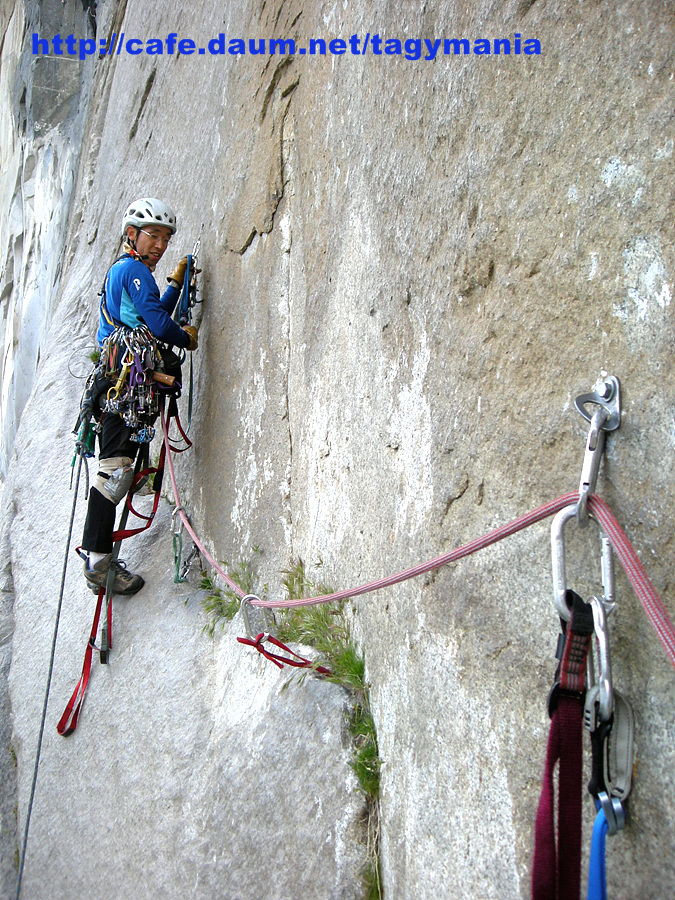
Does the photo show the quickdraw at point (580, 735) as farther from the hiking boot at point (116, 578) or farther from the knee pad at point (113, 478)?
the hiking boot at point (116, 578)

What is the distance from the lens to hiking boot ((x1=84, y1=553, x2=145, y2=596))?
3.44 metres

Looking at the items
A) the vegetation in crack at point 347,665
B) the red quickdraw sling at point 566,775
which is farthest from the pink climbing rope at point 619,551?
the vegetation in crack at point 347,665

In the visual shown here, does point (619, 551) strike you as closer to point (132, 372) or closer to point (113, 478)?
point (132, 372)

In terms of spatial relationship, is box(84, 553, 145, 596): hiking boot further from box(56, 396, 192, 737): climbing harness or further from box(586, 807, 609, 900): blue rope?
box(586, 807, 609, 900): blue rope

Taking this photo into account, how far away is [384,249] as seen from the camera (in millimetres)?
1990

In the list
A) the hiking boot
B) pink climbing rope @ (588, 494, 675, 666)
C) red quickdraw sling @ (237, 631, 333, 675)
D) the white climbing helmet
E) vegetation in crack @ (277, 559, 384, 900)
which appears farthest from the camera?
the white climbing helmet

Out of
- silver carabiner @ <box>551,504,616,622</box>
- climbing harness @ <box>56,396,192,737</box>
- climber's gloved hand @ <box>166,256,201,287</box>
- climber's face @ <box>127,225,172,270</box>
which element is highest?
climber's face @ <box>127,225,172,270</box>

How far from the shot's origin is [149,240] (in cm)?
359

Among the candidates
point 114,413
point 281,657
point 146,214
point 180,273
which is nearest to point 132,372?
point 114,413

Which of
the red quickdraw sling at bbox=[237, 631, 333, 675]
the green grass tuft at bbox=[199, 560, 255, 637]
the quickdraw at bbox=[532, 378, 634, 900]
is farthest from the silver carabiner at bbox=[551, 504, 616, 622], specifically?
the green grass tuft at bbox=[199, 560, 255, 637]

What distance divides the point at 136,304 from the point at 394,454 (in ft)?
6.42

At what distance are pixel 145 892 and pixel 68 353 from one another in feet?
13.9

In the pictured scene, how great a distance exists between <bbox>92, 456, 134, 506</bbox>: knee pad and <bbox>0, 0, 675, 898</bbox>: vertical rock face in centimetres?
41

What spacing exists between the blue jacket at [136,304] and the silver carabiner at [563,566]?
8.46ft
